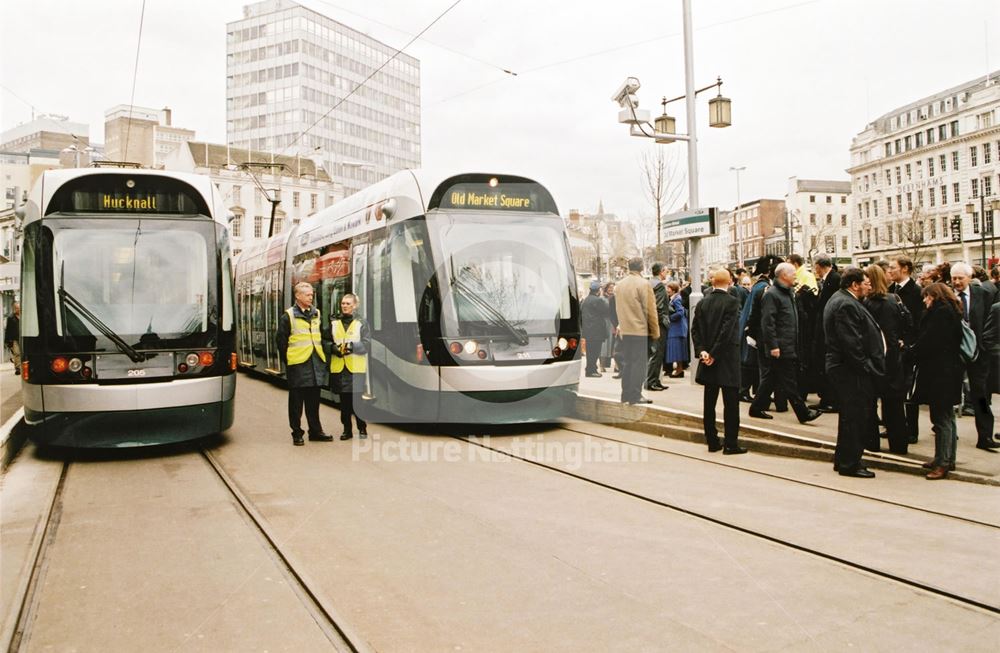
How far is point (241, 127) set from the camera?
90.4 meters

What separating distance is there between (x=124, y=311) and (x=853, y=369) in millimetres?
7395

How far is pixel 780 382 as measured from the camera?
10.0 m

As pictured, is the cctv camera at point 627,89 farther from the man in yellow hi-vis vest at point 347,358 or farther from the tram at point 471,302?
the man in yellow hi-vis vest at point 347,358

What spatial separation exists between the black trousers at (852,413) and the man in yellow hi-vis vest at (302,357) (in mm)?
5722

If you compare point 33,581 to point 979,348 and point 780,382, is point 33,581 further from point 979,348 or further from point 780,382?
point 979,348

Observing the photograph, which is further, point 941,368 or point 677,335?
point 677,335

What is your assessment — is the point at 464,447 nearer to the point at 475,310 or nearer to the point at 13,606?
the point at 475,310

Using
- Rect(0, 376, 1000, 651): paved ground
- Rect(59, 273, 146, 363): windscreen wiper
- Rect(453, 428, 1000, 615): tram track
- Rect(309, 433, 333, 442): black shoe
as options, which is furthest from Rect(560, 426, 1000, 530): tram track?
Rect(59, 273, 146, 363): windscreen wiper

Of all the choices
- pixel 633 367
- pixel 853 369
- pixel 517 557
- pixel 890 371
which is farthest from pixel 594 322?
pixel 517 557

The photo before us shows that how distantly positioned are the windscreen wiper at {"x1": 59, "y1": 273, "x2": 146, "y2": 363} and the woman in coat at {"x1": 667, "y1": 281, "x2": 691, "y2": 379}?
31.4ft

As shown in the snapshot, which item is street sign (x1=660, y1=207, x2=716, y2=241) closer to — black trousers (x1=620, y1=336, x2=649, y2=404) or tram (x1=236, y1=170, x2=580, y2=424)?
black trousers (x1=620, y1=336, x2=649, y2=404)

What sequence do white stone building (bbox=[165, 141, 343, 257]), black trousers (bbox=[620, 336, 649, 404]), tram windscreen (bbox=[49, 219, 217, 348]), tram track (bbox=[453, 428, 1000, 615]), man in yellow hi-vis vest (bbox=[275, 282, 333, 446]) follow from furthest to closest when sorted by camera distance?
white stone building (bbox=[165, 141, 343, 257]) < black trousers (bbox=[620, 336, 649, 404]) < man in yellow hi-vis vest (bbox=[275, 282, 333, 446]) < tram windscreen (bbox=[49, 219, 217, 348]) < tram track (bbox=[453, 428, 1000, 615])

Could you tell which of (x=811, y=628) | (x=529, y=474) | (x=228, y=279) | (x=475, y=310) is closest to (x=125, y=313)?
(x=228, y=279)

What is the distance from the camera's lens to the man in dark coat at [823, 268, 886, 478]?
7.57 meters
